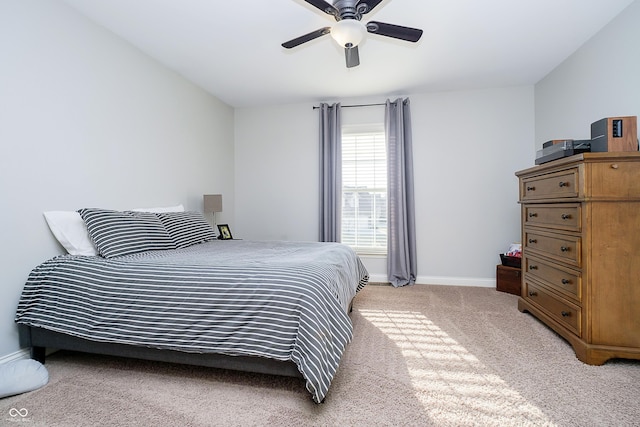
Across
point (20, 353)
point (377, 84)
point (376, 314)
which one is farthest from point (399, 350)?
point (377, 84)

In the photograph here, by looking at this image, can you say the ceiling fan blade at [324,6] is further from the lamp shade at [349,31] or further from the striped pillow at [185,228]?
the striped pillow at [185,228]

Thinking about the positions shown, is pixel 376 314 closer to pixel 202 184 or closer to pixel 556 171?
pixel 556 171

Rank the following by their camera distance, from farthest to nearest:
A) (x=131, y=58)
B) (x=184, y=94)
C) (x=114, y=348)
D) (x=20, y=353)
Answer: (x=184, y=94), (x=131, y=58), (x=20, y=353), (x=114, y=348)

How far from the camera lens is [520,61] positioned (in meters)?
3.23

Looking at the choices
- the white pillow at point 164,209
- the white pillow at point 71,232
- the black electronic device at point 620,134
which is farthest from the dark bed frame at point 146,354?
the black electronic device at point 620,134

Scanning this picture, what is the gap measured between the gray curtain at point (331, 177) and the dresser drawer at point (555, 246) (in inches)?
85.5

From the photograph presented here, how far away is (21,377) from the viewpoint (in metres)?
1.68

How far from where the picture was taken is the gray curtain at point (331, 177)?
167 inches

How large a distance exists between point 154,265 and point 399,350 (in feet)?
5.51

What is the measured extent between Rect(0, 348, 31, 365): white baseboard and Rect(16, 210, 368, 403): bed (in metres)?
0.09

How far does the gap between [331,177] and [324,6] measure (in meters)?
2.44

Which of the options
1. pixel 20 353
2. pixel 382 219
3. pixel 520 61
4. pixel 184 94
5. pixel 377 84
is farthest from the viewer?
pixel 382 219

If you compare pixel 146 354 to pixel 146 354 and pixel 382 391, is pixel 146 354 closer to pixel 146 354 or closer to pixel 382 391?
pixel 146 354

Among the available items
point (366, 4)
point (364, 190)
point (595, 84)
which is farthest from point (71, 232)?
point (595, 84)
